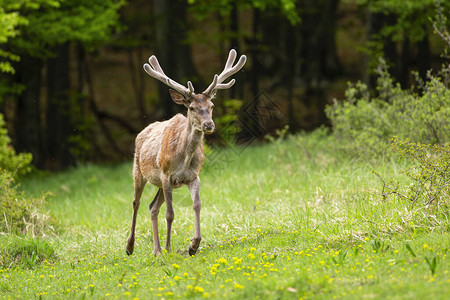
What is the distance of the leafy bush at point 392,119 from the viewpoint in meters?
11.1

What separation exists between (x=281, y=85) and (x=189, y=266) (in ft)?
74.3

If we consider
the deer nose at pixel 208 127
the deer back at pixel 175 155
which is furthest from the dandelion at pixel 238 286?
the deer back at pixel 175 155

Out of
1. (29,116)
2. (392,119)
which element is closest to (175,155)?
(392,119)

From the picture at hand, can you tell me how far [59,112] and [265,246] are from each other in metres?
15.2

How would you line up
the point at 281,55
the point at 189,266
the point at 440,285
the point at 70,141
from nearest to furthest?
the point at 440,285
the point at 189,266
the point at 70,141
the point at 281,55

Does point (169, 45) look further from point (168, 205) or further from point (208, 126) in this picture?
point (208, 126)

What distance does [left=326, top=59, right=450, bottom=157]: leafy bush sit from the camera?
11109 mm

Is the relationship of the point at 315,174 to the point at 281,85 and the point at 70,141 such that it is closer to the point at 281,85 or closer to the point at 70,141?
the point at 70,141

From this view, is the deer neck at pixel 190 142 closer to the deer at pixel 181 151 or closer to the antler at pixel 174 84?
the deer at pixel 181 151

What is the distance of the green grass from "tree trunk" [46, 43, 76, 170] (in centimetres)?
858

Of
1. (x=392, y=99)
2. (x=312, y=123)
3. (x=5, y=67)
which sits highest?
Answer: (x=5, y=67)

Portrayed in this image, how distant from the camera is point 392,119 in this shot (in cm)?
1270

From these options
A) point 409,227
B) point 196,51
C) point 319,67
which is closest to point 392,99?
point 409,227

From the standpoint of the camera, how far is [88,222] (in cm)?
1146
